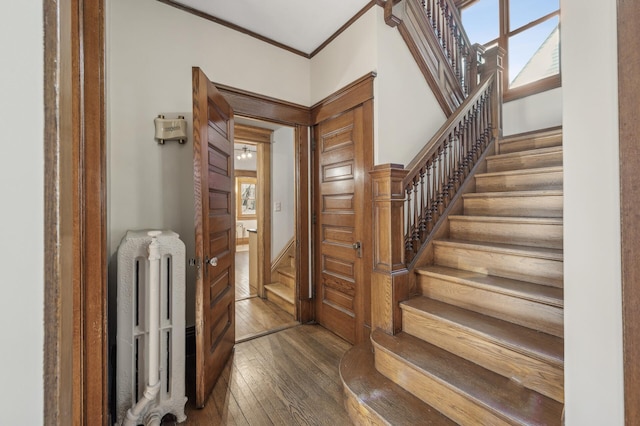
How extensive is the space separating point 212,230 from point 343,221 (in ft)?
3.91

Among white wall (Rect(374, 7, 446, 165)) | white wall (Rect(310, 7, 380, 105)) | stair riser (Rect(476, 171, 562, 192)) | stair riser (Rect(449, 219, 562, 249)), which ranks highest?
white wall (Rect(310, 7, 380, 105))

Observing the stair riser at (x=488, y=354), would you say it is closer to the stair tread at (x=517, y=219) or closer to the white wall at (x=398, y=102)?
the stair tread at (x=517, y=219)

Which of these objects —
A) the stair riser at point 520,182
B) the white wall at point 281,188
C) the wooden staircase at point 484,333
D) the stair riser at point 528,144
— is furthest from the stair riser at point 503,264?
the white wall at point 281,188

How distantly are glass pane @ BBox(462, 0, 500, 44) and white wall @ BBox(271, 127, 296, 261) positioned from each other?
3.09 m

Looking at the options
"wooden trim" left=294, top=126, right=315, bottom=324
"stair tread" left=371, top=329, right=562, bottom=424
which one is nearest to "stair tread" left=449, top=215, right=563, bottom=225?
"stair tread" left=371, top=329, right=562, bottom=424

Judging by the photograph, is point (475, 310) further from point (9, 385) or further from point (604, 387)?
point (9, 385)

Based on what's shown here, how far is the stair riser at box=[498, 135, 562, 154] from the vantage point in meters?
2.52

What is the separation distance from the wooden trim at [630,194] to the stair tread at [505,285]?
0.82 meters

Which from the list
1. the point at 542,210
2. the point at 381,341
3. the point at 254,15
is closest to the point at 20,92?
the point at 381,341

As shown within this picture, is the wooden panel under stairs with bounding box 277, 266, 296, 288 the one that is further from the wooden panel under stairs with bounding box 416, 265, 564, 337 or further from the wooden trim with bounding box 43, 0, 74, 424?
the wooden trim with bounding box 43, 0, 74, 424

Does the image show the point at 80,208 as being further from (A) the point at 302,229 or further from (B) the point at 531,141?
(B) the point at 531,141

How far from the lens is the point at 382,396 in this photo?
1475 millimetres

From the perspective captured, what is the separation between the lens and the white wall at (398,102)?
2.22 m

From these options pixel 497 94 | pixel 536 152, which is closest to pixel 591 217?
pixel 536 152
